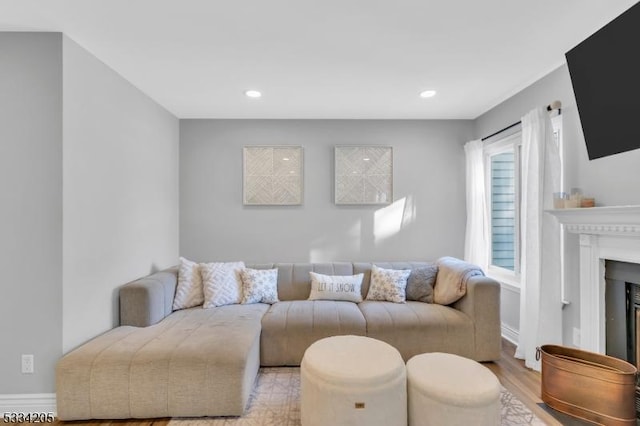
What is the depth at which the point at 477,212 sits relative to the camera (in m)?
3.63

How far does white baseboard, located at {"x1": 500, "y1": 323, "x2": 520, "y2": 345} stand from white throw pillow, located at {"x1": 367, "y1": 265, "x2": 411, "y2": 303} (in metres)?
1.10

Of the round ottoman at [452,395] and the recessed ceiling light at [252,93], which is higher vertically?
the recessed ceiling light at [252,93]


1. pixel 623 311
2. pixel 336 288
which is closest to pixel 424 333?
pixel 336 288

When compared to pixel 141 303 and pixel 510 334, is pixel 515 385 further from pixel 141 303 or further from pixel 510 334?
pixel 141 303

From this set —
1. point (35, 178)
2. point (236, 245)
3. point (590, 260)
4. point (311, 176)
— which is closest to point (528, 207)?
point (590, 260)

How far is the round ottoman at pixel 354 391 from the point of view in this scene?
170cm

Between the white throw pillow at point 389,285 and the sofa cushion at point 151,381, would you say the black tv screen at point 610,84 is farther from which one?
the sofa cushion at point 151,381

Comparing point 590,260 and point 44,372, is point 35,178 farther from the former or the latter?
point 590,260

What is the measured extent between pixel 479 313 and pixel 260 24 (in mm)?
2803

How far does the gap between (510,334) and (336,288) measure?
1.83 meters

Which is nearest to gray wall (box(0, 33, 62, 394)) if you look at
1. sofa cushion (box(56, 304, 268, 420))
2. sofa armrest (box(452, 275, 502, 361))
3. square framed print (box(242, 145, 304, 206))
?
sofa cushion (box(56, 304, 268, 420))

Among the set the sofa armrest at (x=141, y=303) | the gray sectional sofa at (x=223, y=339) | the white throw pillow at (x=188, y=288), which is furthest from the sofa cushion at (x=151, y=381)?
the white throw pillow at (x=188, y=288)

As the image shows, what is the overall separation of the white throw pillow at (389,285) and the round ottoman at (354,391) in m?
1.31

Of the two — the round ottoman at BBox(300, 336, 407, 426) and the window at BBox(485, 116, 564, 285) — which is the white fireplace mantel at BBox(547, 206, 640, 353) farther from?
the round ottoman at BBox(300, 336, 407, 426)
